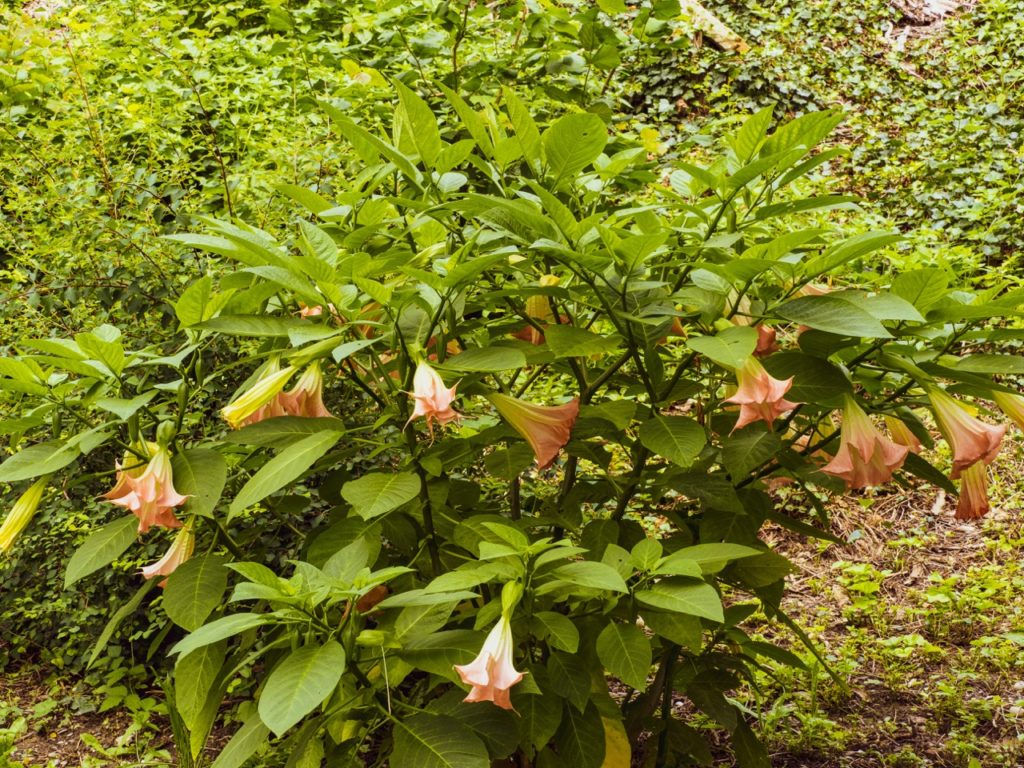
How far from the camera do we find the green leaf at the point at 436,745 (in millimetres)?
1347

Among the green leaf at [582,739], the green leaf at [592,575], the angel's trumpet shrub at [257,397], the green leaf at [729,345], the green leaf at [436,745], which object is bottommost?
the green leaf at [582,739]

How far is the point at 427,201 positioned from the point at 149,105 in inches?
90.0

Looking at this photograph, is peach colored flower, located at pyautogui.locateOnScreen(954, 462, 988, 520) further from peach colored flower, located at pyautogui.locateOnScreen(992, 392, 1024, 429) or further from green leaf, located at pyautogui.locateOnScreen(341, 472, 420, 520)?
green leaf, located at pyautogui.locateOnScreen(341, 472, 420, 520)

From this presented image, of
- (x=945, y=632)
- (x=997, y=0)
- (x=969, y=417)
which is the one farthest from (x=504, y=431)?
(x=997, y=0)

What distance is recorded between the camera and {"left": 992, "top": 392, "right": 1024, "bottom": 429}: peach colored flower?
4.70 ft

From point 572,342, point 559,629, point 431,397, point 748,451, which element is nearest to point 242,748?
point 559,629

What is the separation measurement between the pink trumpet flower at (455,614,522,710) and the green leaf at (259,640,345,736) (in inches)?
6.1

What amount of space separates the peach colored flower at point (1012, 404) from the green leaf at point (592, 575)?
2.01ft

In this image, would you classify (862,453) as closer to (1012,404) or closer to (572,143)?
(1012,404)

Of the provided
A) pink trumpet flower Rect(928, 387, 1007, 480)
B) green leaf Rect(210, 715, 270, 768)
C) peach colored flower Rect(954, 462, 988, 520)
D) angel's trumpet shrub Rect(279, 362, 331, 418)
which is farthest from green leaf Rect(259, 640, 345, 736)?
peach colored flower Rect(954, 462, 988, 520)

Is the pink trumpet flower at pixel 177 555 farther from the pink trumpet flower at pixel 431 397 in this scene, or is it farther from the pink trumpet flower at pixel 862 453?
the pink trumpet flower at pixel 862 453

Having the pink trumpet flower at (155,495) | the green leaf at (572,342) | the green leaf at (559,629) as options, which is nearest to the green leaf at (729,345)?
the green leaf at (572,342)

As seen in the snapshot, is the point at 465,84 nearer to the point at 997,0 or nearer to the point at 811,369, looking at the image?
the point at 811,369

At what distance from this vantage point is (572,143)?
147 cm
